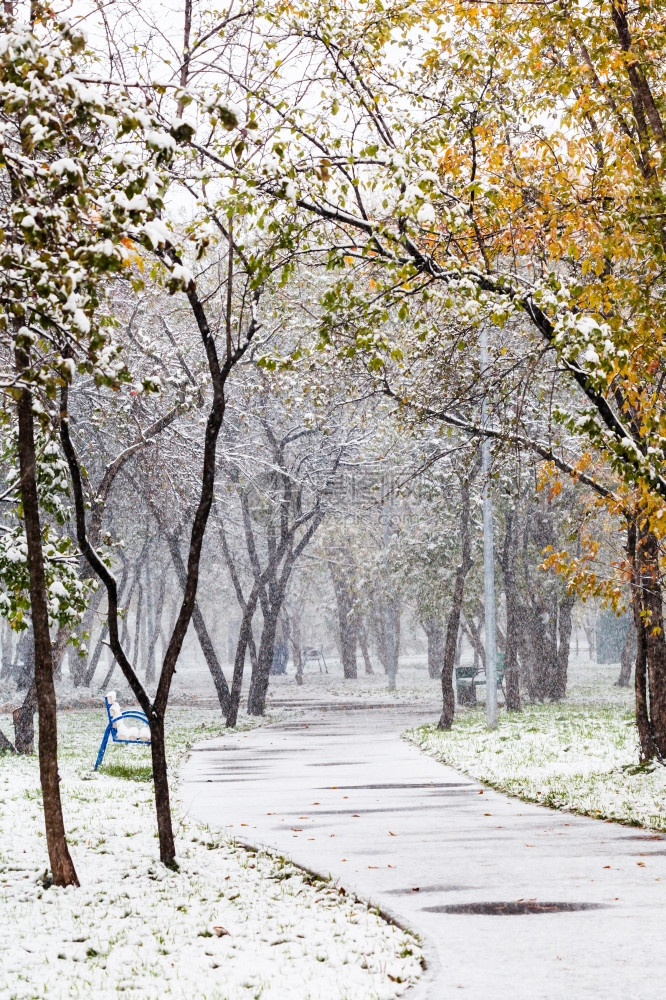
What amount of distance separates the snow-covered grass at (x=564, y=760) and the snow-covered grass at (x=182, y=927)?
4.19 meters

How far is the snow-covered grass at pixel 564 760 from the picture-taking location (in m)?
11.9

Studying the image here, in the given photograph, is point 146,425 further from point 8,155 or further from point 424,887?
point 8,155

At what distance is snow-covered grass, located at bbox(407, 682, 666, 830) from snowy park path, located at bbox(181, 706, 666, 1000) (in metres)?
0.42

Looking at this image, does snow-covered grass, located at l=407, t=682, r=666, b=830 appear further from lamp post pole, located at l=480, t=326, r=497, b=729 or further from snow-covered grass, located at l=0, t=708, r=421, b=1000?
snow-covered grass, located at l=0, t=708, r=421, b=1000

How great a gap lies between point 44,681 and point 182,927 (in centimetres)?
201

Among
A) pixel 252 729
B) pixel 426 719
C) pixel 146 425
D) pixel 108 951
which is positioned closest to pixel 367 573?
pixel 426 719

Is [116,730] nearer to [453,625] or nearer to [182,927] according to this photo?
[453,625]

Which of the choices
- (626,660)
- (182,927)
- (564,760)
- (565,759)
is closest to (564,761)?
(564,760)

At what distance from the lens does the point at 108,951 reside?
6211mm

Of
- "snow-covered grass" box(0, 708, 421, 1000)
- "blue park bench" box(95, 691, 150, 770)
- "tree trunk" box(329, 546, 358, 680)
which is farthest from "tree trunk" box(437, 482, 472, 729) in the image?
"tree trunk" box(329, 546, 358, 680)

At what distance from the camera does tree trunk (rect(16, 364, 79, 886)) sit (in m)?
7.66

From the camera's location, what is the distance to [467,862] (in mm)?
8602

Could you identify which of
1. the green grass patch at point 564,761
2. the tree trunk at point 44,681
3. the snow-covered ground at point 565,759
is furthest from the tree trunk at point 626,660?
the tree trunk at point 44,681

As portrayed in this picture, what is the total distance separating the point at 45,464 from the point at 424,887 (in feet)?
14.8
